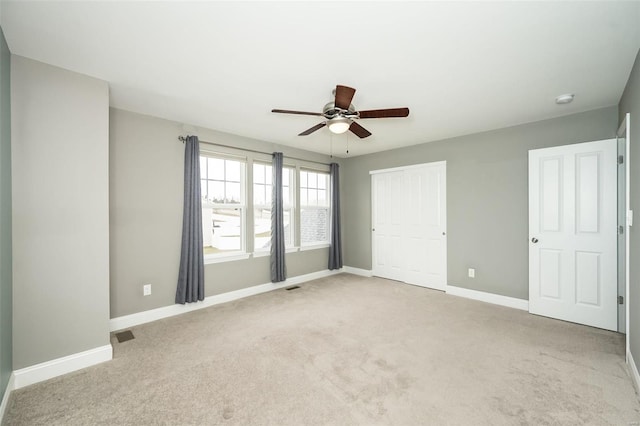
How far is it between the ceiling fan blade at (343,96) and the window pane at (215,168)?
8.08ft

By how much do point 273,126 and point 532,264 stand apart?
3.97 metres

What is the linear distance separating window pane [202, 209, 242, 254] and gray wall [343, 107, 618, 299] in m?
3.26

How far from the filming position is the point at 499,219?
3.99m

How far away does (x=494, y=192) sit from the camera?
13.3 ft

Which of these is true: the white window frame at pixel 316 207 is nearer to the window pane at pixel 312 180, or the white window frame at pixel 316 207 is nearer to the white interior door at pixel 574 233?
the window pane at pixel 312 180

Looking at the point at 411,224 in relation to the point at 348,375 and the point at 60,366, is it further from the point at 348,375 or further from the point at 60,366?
the point at 60,366

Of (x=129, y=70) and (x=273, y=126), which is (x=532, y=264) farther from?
(x=129, y=70)

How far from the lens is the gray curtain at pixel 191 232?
3.60 metres

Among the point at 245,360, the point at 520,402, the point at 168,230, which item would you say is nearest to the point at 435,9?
the point at 520,402

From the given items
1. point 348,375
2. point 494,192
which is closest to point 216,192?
point 348,375

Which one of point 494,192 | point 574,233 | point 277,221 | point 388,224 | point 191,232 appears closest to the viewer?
point 574,233

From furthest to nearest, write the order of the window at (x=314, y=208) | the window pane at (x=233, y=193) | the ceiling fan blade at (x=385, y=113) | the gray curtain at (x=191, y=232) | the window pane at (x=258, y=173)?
1. the window at (x=314, y=208)
2. the window pane at (x=258, y=173)
3. the window pane at (x=233, y=193)
4. the gray curtain at (x=191, y=232)
5. the ceiling fan blade at (x=385, y=113)

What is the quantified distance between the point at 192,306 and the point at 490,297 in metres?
4.29

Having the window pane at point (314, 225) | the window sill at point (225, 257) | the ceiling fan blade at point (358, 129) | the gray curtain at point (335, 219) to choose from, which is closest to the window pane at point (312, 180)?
the gray curtain at point (335, 219)
